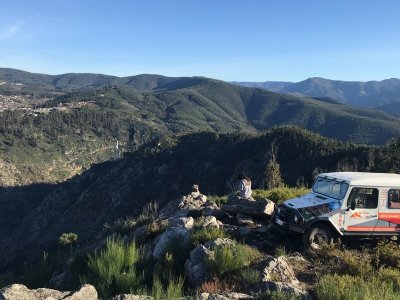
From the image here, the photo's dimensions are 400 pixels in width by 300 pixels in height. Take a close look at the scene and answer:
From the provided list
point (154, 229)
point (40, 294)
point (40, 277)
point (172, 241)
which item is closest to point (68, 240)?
point (40, 277)

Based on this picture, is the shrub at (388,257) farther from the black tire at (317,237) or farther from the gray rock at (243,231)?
the gray rock at (243,231)

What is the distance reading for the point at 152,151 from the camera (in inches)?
5536

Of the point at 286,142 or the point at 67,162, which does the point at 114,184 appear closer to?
the point at 286,142

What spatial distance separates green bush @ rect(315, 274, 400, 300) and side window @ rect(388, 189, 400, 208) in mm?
5317

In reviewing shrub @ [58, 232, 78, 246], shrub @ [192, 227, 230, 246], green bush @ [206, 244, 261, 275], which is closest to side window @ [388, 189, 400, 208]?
shrub @ [192, 227, 230, 246]

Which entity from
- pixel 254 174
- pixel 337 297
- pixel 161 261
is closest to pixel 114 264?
pixel 161 261

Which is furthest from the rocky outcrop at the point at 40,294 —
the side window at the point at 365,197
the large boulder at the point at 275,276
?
the side window at the point at 365,197

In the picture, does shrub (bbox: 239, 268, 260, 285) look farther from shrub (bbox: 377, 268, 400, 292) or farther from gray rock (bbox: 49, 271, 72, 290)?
gray rock (bbox: 49, 271, 72, 290)

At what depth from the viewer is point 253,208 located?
15.0m

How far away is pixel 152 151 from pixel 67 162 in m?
63.9

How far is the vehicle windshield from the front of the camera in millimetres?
12153

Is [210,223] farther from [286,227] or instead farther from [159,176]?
[159,176]

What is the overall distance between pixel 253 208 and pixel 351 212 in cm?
389

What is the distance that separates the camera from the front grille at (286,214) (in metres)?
12.0
